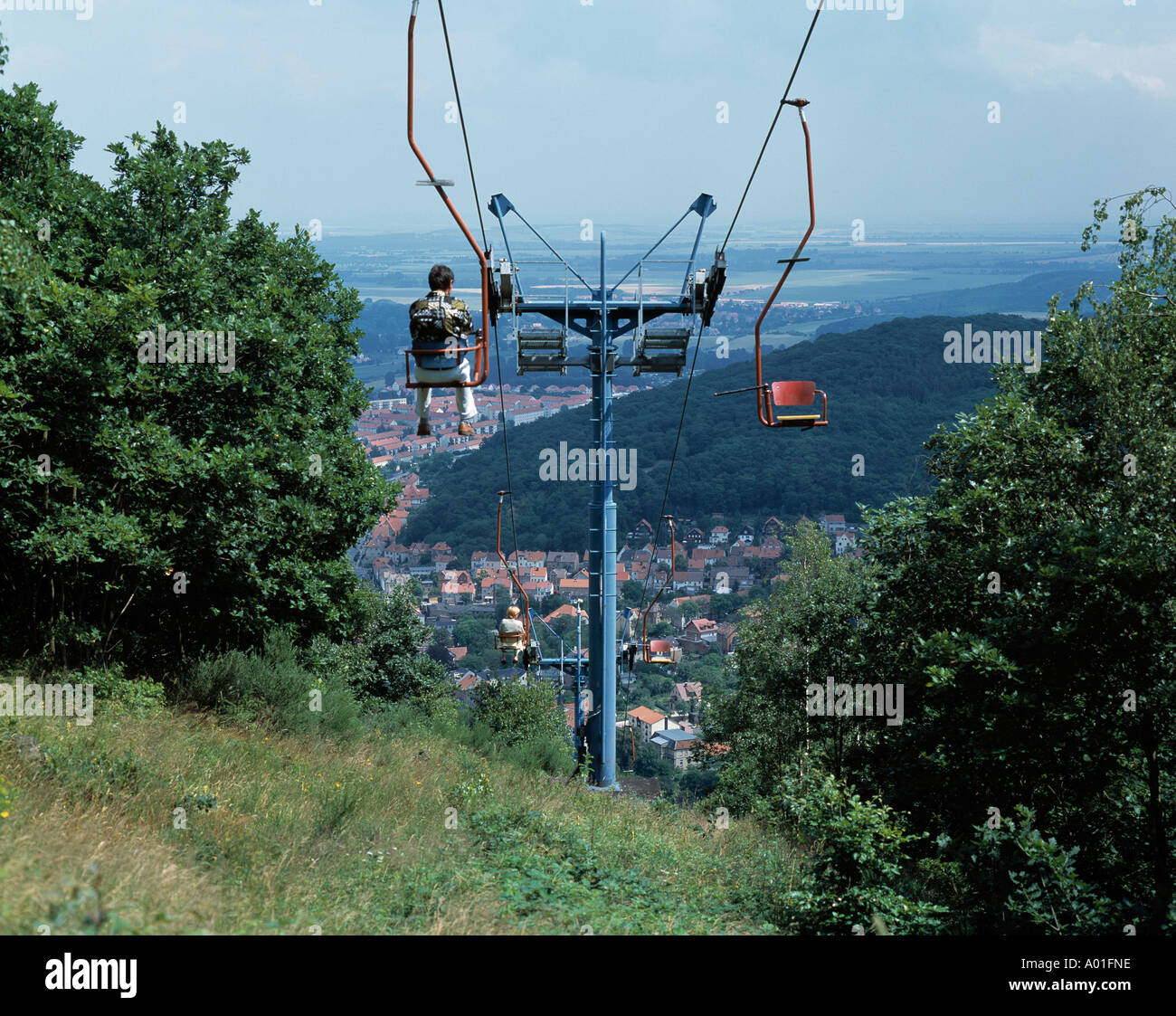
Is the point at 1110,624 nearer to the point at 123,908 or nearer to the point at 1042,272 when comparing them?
the point at 123,908

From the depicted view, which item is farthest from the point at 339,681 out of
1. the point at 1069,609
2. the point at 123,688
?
the point at 1069,609

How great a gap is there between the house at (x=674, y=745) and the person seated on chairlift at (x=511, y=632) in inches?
1287

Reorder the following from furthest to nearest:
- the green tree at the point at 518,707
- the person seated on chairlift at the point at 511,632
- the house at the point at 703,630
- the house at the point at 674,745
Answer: the house at the point at 703,630, the house at the point at 674,745, the green tree at the point at 518,707, the person seated on chairlift at the point at 511,632

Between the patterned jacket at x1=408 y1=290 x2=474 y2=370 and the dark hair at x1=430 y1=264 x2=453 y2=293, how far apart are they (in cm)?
11

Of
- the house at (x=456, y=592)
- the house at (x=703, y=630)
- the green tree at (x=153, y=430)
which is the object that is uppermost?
the green tree at (x=153, y=430)

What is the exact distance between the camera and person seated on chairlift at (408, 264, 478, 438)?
22.6ft

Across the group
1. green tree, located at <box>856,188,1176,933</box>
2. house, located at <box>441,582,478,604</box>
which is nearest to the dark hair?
green tree, located at <box>856,188,1176,933</box>

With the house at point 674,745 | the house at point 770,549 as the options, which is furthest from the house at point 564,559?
the house at point 674,745

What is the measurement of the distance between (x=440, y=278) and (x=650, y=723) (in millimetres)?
49167

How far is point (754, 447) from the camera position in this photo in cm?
8350

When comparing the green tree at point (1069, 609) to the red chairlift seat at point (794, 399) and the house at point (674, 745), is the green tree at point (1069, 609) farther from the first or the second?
the house at point (674, 745)

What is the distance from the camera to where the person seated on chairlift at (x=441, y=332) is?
6902 millimetres
